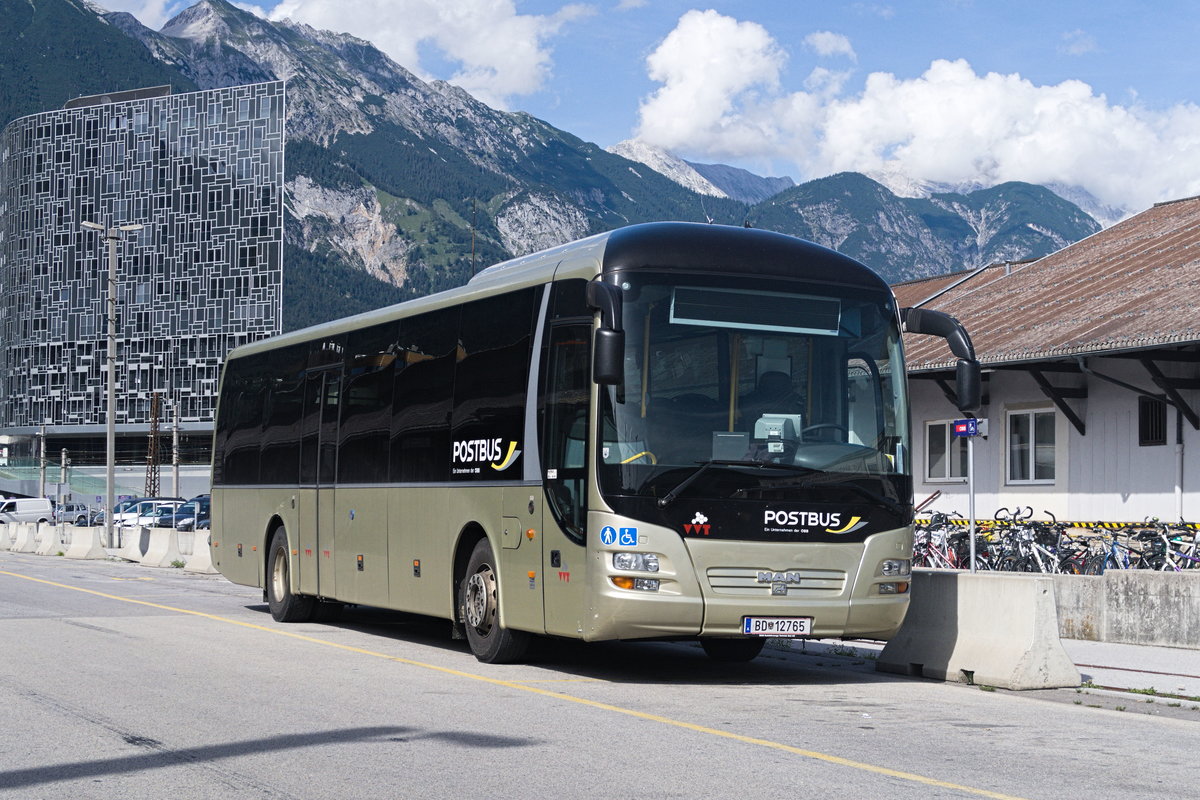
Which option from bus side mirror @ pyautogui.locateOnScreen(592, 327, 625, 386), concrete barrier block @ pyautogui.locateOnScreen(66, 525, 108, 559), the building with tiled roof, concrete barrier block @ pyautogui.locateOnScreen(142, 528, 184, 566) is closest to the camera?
bus side mirror @ pyautogui.locateOnScreen(592, 327, 625, 386)

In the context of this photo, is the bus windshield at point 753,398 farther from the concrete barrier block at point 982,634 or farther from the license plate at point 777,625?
the concrete barrier block at point 982,634

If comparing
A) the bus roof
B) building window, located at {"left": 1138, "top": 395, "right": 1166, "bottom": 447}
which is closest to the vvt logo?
the bus roof

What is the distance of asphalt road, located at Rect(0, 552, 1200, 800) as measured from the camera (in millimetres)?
7719

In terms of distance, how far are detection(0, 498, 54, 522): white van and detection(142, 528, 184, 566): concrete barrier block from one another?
3210 centimetres

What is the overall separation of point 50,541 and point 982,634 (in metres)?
36.0

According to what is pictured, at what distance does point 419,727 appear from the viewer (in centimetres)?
953

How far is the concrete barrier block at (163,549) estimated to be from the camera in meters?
35.1

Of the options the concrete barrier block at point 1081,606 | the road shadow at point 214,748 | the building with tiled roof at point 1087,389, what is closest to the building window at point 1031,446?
the building with tiled roof at point 1087,389

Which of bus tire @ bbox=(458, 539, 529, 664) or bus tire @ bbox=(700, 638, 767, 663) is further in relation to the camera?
bus tire @ bbox=(700, 638, 767, 663)

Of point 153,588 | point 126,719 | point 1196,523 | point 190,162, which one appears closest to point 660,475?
point 126,719

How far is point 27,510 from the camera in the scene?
66812 mm

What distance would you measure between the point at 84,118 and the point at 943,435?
118m

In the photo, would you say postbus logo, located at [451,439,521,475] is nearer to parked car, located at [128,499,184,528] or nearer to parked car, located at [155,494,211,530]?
parked car, located at [155,494,211,530]

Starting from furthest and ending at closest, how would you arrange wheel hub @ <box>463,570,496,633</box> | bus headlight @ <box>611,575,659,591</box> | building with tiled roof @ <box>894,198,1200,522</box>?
building with tiled roof @ <box>894,198,1200,522</box> < wheel hub @ <box>463,570,496,633</box> < bus headlight @ <box>611,575,659,591</box>
